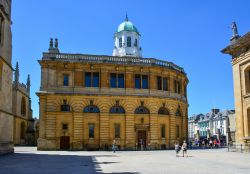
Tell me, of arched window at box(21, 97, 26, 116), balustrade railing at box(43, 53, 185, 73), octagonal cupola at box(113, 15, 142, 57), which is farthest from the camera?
arched window at box(21, 97, 26, 116)

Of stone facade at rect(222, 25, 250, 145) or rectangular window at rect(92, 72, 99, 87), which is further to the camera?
rectangular window at rect(92, 72, 99, 87)

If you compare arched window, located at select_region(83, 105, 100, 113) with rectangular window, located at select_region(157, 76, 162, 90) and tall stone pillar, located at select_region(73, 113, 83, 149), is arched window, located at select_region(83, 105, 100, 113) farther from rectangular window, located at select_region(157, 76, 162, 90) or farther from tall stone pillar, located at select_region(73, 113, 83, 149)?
rectangular window, located at select_region(157, 76, 162, 90)

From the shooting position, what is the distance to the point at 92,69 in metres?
45.0

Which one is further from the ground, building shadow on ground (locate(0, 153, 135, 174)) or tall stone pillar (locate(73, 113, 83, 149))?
tall stone pillar (locate(73, 113, 83, 149))

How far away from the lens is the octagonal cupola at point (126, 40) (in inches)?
2398

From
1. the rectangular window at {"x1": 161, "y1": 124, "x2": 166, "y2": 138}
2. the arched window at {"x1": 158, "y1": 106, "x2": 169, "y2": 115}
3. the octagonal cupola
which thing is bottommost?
the rectangular window at {"x1": 161, "y1": 124, "x2": 166, "y2": 138}

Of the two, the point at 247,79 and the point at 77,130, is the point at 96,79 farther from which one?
the point at 247,79

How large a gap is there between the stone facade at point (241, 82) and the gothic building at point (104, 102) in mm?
14795

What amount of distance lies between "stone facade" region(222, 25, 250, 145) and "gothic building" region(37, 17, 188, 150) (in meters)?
14.8

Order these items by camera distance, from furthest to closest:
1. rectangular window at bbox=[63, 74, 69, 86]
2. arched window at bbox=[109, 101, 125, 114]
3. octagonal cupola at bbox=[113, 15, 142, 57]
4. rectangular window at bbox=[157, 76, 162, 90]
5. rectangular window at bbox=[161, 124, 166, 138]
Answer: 1. octagonal cupola at bbox=[113, 15, 142, 57]
2. rectangular window at bbox=[157, 76, 162, 90]
3. rectangular window at bbox=[161, 124, 166, 138]
4. arched window at bbox=[109, 101, 125, 114]
5. rectangular window at bbox=[63, 74, 69, 86]

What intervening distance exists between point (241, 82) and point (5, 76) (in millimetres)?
21171

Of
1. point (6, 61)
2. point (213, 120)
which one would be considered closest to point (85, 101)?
point (6, 61)

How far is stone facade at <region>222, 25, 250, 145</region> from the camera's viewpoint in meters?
31.1

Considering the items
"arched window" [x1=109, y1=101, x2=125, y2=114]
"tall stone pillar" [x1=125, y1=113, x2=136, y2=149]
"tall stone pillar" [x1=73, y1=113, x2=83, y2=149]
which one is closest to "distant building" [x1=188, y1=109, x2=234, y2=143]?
"tall stone pillar" [x1=125, y1=113, x2=136, y2=149]
